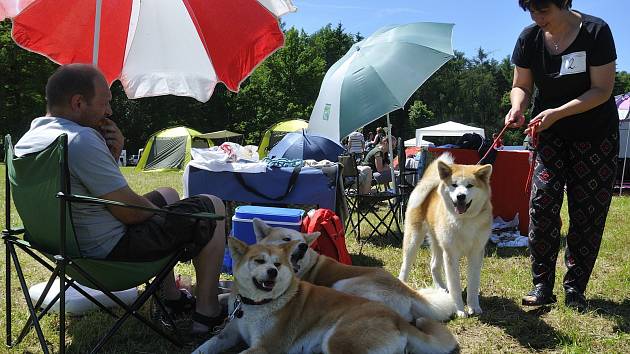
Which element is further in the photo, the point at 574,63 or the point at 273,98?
the point at 273,98

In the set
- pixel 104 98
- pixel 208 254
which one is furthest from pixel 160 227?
pixel 104 98

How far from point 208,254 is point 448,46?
4.23 m

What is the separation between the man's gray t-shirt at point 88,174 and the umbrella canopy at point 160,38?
1.27m

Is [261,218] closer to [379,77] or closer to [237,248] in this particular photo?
[237,248]

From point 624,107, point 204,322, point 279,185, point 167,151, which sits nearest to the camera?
point 204,322

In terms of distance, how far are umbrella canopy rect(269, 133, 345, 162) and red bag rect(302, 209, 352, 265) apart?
4.98 metres

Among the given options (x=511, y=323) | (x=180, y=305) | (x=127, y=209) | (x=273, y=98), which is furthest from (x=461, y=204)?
(x=273, y=98)

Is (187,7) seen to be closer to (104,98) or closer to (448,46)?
(104,98)

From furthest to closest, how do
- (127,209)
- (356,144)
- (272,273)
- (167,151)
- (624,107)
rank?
(167,151), (356,144), (624,107), (272,273), (127,209)

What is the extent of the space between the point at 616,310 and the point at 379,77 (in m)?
3.28

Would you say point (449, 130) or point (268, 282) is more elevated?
point (449, 130)

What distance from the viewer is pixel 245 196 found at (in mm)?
4430

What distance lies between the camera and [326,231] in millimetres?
3635

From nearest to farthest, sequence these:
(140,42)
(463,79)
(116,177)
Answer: (116,177), (140,42), (463,79)
